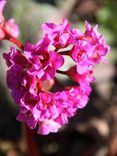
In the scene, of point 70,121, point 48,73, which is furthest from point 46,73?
point 70,121

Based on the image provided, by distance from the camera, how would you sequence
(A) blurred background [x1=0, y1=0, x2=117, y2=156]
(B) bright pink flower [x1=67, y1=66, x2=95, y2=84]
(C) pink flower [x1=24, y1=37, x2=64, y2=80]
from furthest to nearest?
1. (A) blurred background [x1=0, y1=0, x2=117, y2=156]
2. (B) bright pink flower [x1=67, y1=66, x2=95, y2=84]
3. (C) pink flower [x1=24, y1=37, x2=64, y2=80]

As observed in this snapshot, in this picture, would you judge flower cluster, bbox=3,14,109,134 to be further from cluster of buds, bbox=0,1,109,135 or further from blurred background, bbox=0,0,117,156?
blurred background, bbox=0,0,117,156

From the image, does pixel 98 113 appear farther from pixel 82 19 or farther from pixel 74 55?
pixel 74 55

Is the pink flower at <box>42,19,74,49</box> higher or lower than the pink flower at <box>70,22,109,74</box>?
higher

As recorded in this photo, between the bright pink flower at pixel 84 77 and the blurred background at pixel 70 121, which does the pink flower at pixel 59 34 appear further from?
the blurred background at pixel 70 121

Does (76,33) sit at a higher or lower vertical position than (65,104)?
higher

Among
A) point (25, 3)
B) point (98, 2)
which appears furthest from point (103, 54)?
point (98, 2)

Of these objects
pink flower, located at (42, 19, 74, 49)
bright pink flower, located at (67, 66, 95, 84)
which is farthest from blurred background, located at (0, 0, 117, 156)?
pink flower, located at (42, 19, 74, 49)

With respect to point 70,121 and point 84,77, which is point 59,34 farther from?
point 70,121

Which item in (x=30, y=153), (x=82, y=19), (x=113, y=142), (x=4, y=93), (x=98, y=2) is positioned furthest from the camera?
(x=98, y=2)

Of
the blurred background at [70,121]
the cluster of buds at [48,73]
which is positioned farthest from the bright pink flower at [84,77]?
the blurred background at [70,121]
